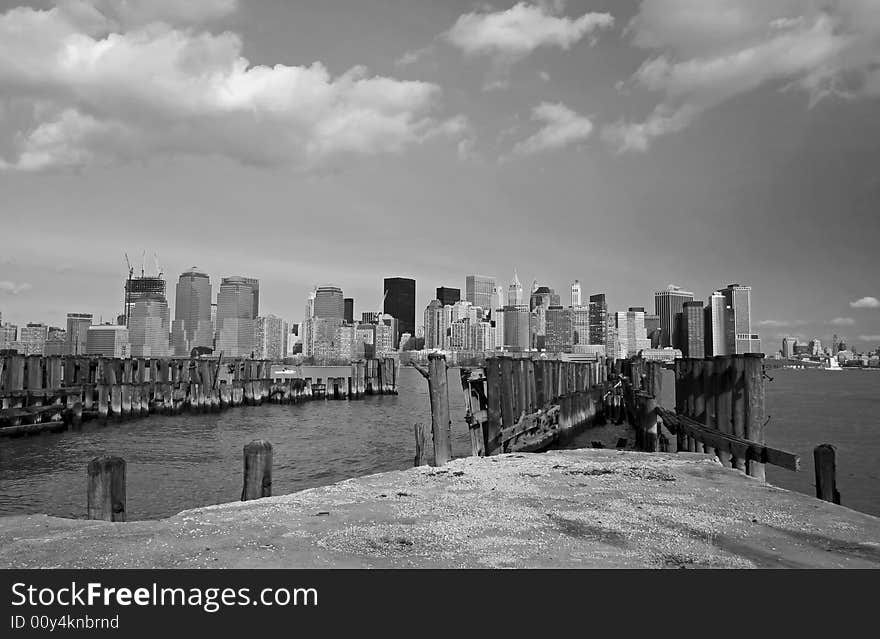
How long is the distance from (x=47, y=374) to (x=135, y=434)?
827cm

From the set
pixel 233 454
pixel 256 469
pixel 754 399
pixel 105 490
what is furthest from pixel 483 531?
pixel 233 454

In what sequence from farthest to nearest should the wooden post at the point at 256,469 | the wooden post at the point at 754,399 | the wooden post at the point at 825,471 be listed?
the wooden post at the point at 754,399, the wooden post at the point at 825,471, the wooden post at the point at 256,469

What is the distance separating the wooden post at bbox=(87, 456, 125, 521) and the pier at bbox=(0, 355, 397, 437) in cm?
2691

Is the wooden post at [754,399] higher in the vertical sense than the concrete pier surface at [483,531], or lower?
higher

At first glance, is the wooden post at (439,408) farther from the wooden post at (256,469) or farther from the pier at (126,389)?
the pier at (126,389)

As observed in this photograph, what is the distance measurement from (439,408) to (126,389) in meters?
35.3

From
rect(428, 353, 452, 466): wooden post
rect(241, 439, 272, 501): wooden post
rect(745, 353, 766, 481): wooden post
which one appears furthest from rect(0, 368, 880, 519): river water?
rect(745, 353, 766, 481): wooden post

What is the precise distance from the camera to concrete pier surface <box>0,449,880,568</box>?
6074 millimetres

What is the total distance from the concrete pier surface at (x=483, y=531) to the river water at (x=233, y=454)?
9.77 m

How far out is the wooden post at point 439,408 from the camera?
13.9 meters

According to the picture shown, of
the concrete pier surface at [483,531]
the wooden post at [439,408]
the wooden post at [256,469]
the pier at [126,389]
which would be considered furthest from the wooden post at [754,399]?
the pier at [126,389]

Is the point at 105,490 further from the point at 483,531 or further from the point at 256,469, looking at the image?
the point at 483,531
